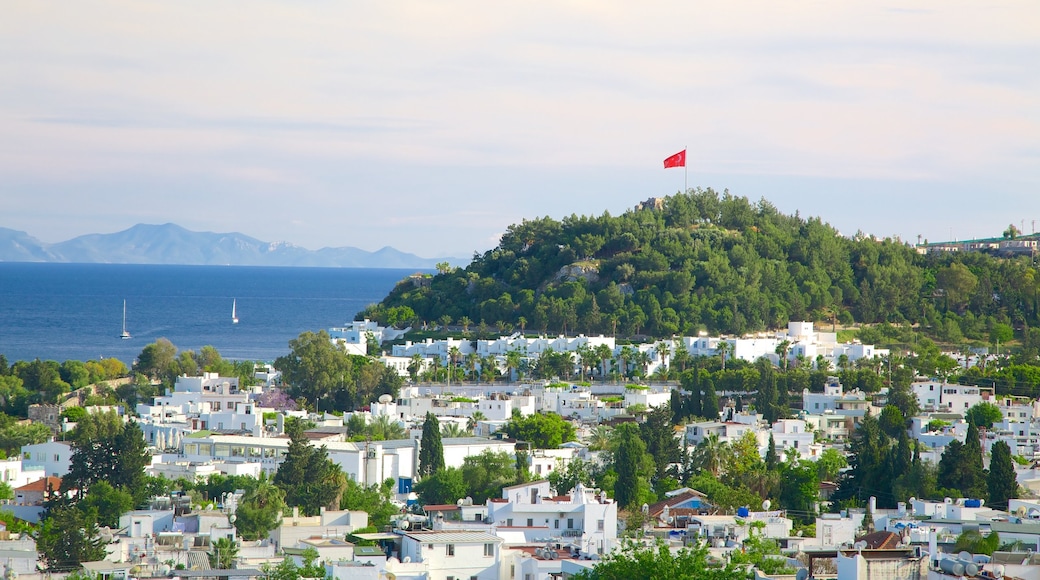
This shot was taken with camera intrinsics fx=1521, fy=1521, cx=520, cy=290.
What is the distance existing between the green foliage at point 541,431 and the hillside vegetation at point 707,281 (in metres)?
25.1

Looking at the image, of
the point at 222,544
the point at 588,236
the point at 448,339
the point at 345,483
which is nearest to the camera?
the point at 222,544

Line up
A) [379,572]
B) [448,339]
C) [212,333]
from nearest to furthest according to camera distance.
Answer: [379,572]
[448,339]
[212,333]

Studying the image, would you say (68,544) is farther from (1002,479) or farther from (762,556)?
(1002,479)

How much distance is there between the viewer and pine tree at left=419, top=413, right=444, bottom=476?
37.7 metres

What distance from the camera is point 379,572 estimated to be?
2317 centimetres

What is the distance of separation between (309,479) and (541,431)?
1152 cm

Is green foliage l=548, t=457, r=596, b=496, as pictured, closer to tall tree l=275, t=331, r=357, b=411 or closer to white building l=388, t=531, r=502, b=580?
white building l=388, t=531, r=502, b=580

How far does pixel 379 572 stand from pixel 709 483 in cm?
1465

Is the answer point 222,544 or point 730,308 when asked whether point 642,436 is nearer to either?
point 222,544

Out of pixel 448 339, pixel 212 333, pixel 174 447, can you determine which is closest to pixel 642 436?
pixel 174 447

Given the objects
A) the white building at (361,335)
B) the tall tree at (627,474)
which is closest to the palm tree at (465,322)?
the white building at (361,335)

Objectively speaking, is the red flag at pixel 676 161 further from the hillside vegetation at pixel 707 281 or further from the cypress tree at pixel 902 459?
the cypress tree at pixel 902 459

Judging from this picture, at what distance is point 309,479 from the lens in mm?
33844

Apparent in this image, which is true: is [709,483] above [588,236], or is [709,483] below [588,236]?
below
